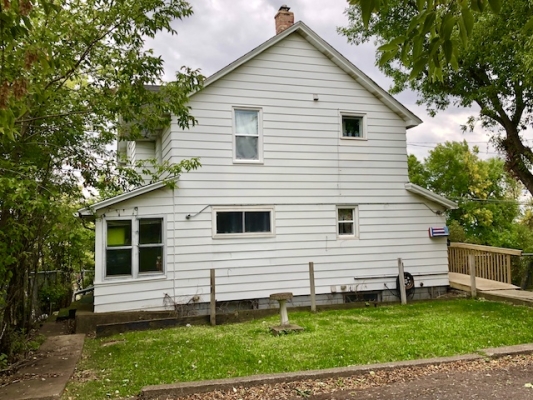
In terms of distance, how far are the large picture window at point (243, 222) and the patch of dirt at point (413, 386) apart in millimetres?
6104

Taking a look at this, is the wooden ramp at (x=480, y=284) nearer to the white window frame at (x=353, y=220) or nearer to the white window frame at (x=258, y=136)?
the white window frame at (x=353, y=220)

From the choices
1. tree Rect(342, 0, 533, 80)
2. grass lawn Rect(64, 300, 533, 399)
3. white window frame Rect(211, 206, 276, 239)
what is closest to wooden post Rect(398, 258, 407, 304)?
grass lawn Rect(64, 300, 533, 399)

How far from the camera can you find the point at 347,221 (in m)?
12.3

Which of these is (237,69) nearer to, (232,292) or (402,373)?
(232,292)

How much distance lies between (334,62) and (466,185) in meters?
24.0

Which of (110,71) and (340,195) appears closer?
(110,71)

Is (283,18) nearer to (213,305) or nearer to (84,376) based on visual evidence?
(213,305)

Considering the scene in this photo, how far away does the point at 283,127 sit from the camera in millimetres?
11773

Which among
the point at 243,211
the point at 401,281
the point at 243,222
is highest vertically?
the point at 243,211

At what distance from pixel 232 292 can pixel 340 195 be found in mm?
4053

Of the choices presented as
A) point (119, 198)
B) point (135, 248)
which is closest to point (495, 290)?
point (135, 248)

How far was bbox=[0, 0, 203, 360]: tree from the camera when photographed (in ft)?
19.0

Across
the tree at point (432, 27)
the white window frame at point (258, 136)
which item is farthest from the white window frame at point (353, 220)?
the tree at point (432, 27)

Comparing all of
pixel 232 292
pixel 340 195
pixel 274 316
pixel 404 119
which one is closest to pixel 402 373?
pixel 274 316
